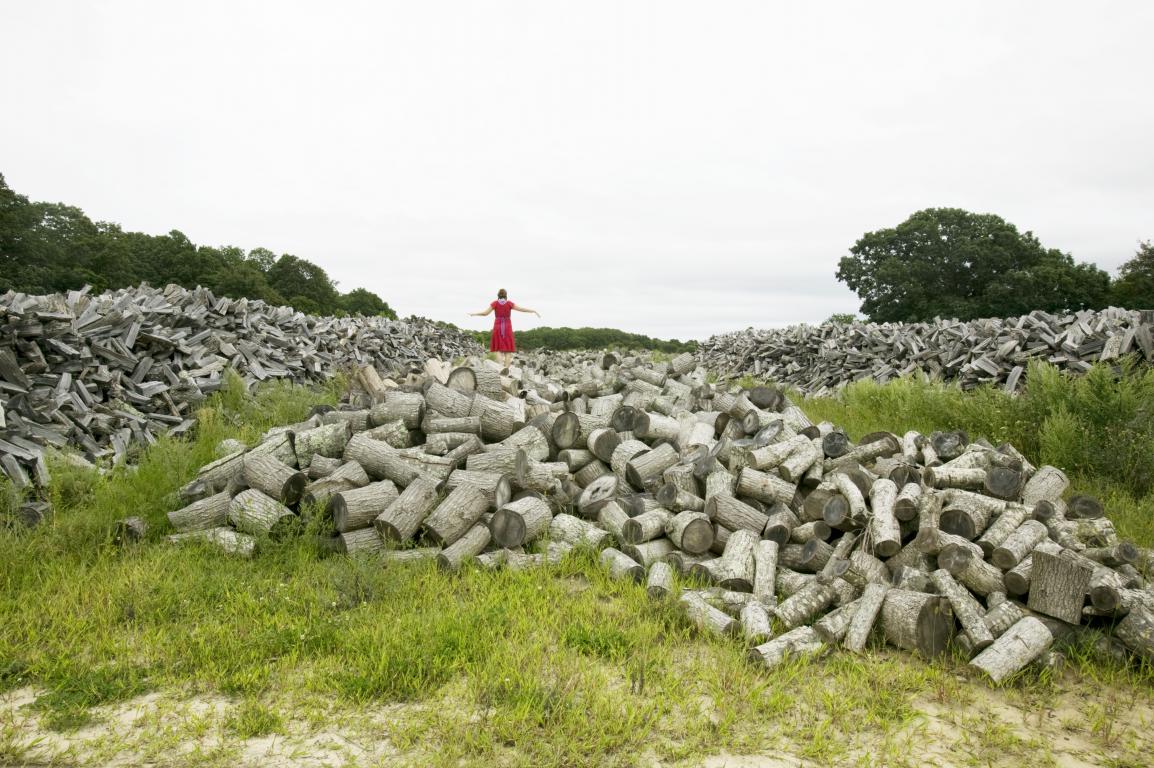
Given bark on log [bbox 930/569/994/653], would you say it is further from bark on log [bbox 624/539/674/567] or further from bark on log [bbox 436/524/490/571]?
bark on log [bbox 436/524/490/571]

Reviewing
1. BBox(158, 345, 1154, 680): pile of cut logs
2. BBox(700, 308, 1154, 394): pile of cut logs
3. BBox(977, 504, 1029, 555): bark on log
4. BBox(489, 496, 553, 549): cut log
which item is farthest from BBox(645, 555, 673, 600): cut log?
BBox(700, 308, 1154, 394): pile of cut logs

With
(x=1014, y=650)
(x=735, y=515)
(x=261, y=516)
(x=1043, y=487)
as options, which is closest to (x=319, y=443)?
(x=261, y=516)

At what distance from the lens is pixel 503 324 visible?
15500mm

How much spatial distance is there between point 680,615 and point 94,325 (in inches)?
433

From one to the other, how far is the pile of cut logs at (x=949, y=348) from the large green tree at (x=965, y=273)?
564 inches

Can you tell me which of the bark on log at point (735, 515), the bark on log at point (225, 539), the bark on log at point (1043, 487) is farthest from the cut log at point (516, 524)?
the bark on log at point (1043, 487)

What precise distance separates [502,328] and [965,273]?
31.4 meters

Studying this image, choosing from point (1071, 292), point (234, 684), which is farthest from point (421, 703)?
point (1071, 292)

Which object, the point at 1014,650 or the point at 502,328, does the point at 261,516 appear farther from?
the point at 502,328

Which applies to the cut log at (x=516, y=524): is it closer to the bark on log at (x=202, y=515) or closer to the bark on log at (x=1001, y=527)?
the bark on log at (x=202, y=515)

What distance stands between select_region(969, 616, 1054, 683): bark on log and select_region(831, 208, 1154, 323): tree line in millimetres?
30575

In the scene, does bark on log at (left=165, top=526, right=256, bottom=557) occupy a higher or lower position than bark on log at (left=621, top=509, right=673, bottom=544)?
lower

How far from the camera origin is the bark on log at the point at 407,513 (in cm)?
610

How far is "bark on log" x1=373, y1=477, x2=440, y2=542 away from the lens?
20.0 feet
